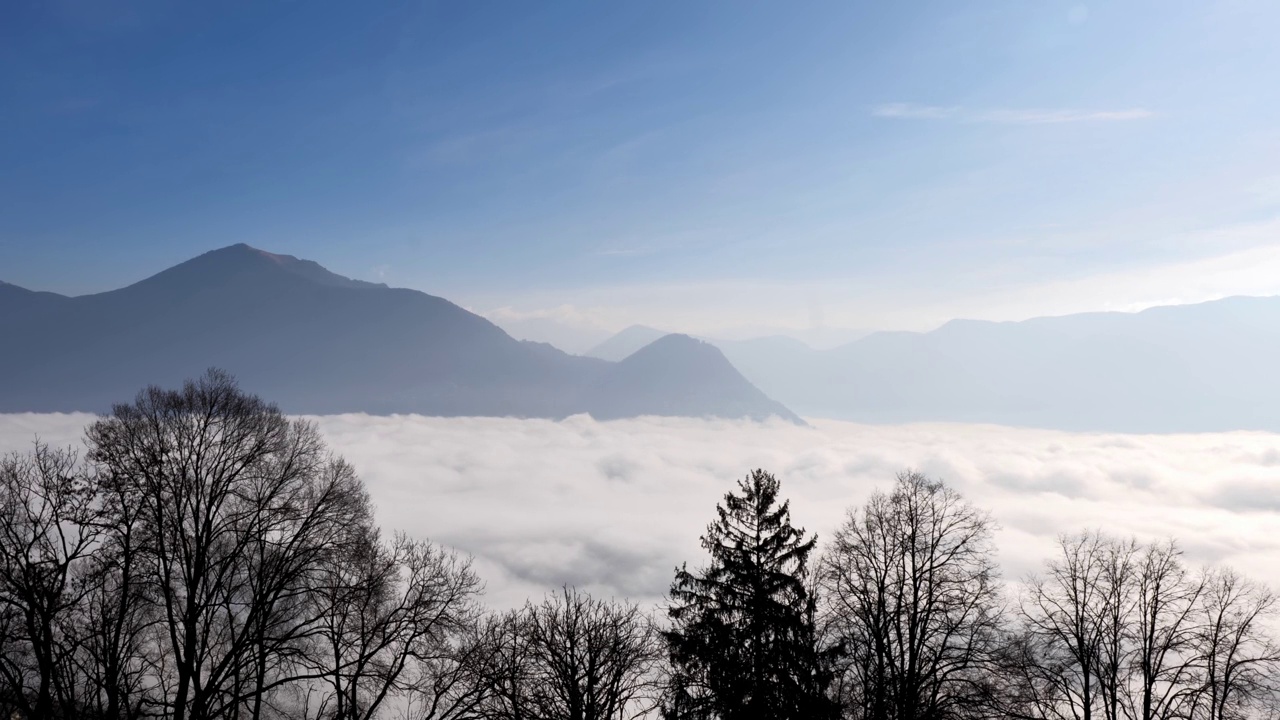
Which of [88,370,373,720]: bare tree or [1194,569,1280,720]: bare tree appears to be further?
[1194,569,1280,720]: bare tree

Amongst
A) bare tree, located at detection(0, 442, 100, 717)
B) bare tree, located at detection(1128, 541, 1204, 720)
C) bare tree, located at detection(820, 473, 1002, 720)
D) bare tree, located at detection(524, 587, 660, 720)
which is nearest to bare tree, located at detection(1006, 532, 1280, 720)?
bare tree, located at detection(1128, 541, 1204, 720)

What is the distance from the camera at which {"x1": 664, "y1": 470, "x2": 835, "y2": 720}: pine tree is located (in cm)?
1947

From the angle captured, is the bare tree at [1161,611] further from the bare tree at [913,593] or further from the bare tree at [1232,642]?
the bare tree at [913,593]

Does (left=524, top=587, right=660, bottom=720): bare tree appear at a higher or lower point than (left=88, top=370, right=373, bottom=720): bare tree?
lower

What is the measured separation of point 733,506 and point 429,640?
10368 millimetres

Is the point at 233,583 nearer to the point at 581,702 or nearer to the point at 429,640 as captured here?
the point at 429,640

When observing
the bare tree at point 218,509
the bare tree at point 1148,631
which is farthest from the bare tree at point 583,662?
the bare tree at point 1148,631

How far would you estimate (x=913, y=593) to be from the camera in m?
22.0

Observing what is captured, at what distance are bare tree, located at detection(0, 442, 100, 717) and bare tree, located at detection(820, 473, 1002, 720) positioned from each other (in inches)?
871

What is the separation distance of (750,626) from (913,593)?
19.3 feet

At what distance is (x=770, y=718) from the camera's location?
19188 millimetres

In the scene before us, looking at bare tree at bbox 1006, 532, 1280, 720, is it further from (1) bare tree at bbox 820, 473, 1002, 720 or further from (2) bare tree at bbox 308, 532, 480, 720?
(2) bare tree at bbox 308, 532, 480, 720

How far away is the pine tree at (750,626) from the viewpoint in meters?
19.5

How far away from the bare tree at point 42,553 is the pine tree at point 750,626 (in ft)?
55.4
